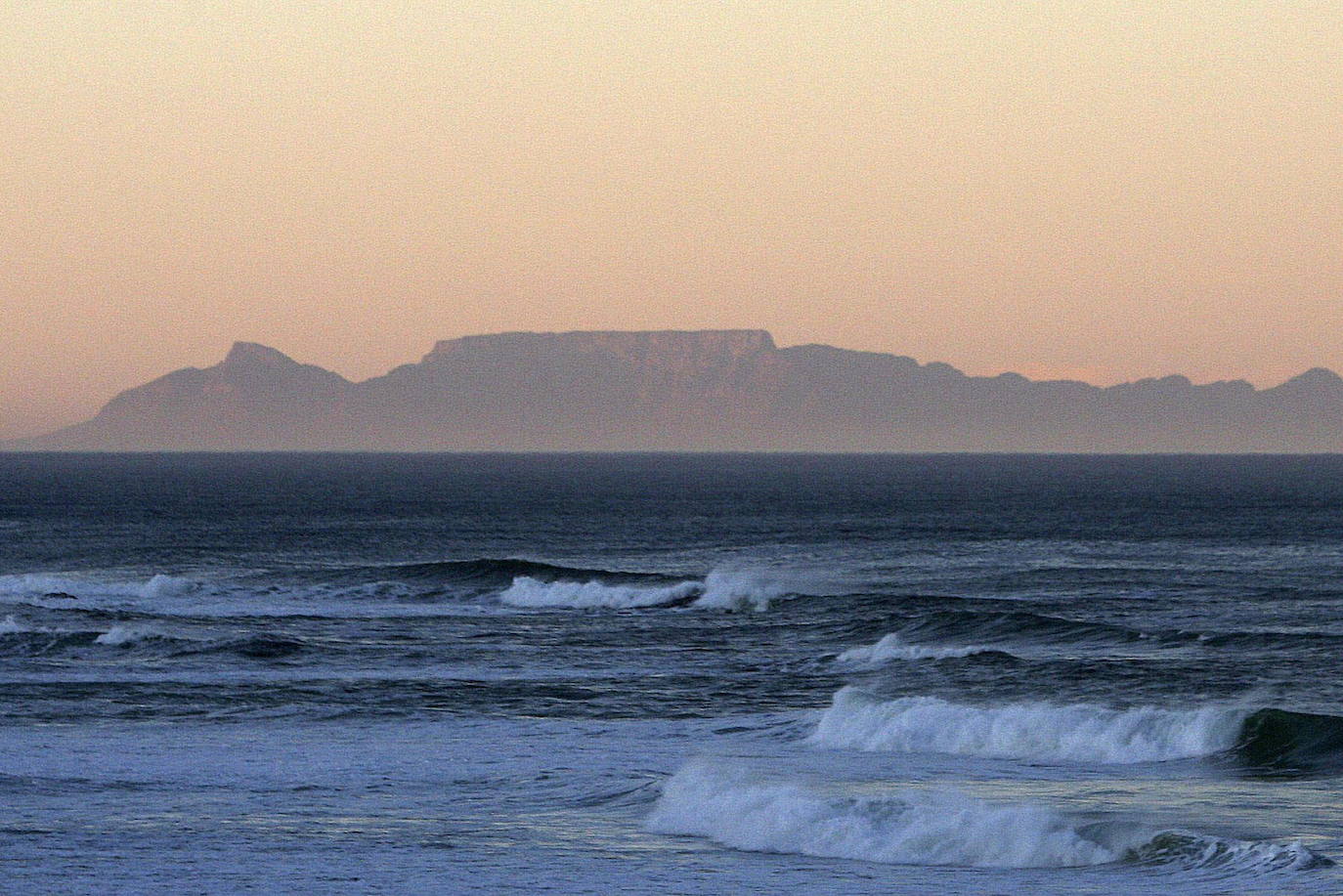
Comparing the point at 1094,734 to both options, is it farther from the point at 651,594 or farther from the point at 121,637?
the point at 651,594

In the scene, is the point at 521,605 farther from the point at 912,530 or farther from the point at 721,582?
the point at 912,530

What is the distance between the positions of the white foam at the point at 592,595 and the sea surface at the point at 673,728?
15 cm

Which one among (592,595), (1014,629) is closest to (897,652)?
(1014,629)

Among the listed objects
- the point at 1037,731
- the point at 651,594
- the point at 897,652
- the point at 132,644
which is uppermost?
the point at 651,594

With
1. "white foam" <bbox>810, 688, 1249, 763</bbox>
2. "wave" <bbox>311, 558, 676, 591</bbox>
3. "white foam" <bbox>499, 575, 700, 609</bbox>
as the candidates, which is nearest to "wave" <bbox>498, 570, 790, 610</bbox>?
"white foam" <bbox>499, 575, 700, 609</bbox>

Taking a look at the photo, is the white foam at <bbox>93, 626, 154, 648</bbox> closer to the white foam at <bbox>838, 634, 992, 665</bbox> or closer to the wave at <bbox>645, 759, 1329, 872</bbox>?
the white foam at <bbox>838, 634, 992, 665</bbox>

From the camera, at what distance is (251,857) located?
21188 millimetres

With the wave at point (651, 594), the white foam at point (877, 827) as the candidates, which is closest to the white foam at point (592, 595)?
the wave at point (651, 594)

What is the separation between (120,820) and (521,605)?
34.9m

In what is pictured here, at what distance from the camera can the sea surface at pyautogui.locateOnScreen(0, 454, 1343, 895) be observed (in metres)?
21.1

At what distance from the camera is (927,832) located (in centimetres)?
2203

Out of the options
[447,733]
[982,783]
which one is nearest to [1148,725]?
[982,783]

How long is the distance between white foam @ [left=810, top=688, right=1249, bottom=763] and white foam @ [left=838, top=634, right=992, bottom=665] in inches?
365

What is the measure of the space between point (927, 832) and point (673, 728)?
971cm
